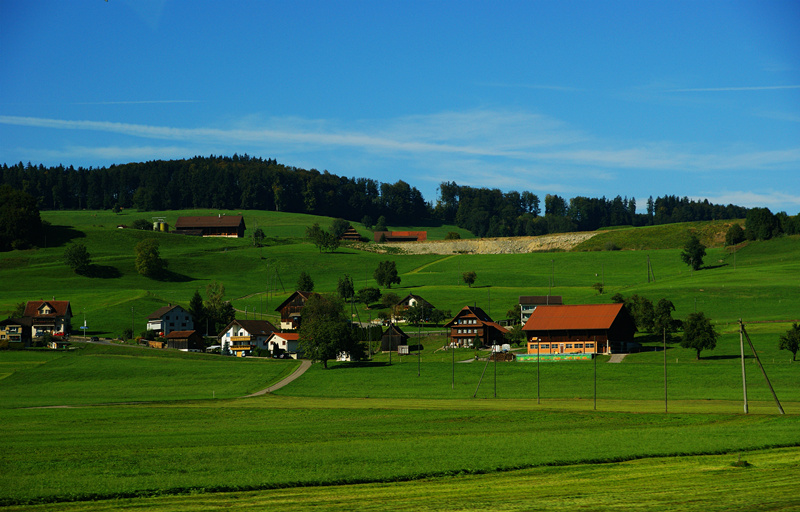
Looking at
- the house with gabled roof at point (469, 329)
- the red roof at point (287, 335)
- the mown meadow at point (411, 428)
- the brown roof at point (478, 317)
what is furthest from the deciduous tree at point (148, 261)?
the house with gabled roof at point (469, 329)

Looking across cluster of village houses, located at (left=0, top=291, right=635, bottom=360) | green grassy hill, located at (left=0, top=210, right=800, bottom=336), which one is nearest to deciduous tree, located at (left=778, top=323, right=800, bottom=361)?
cluster of village houses, located at (left=0, top=291, right=635, bottom=360)

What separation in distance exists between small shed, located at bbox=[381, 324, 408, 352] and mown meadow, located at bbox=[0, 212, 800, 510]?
4.14 metres

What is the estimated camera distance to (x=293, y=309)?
135 meters

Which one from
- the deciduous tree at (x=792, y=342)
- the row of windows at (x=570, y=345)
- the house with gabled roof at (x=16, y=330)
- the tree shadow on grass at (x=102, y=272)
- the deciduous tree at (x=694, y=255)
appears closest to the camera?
the deciduous tree at (x=792, y=342)

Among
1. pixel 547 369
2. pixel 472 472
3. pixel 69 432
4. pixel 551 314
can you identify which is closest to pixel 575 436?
pixel 472 472

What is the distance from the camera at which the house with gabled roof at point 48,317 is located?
118m

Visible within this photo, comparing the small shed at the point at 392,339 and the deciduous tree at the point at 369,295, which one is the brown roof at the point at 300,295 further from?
the small shed at the point at 392,339

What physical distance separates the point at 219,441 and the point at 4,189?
17696 centimetres

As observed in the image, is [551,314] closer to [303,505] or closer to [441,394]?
[441,394]

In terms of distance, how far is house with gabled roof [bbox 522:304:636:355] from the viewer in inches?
4018

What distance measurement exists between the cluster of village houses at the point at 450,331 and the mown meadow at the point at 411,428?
16.2 ft

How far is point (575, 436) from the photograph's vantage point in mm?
39719

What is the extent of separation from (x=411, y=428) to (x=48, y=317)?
300 feet

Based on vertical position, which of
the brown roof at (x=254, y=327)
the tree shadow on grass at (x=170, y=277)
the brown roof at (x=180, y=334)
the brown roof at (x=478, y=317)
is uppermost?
the tree shadow on grass at (x=170, y=277)
